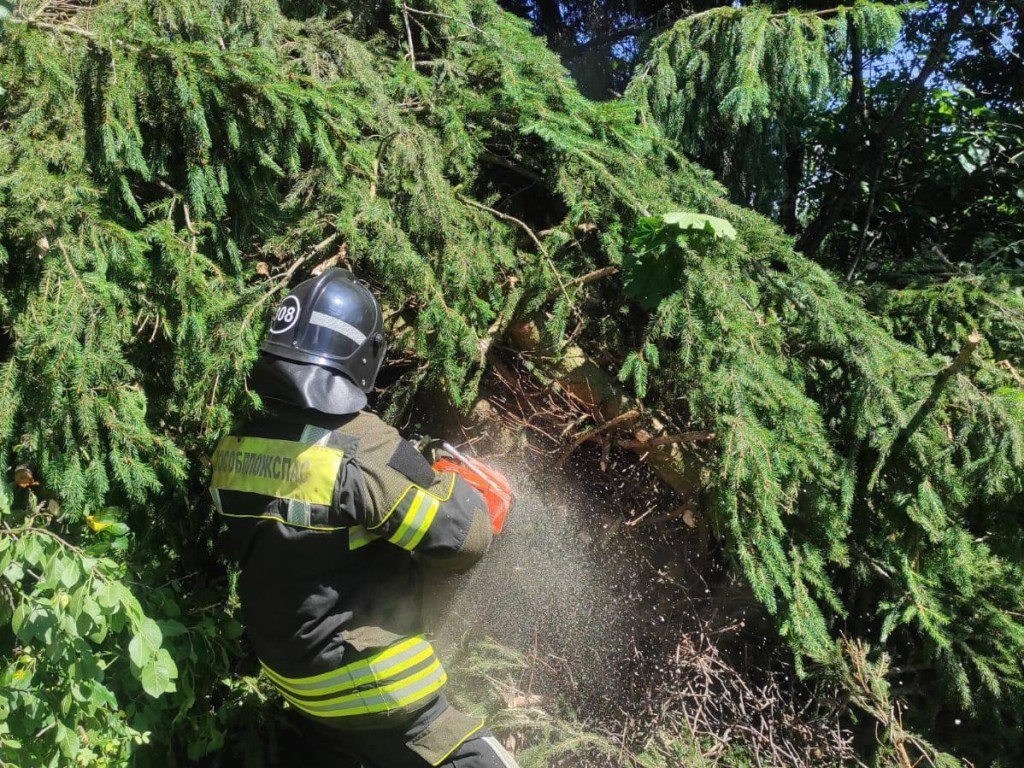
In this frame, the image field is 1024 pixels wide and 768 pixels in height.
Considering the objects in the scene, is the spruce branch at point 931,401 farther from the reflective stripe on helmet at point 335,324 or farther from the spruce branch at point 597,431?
the reflective stripe on helmet at point 335,324

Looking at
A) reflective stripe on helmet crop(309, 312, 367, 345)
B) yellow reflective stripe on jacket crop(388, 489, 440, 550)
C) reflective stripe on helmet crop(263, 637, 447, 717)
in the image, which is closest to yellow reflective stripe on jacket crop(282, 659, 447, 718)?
reflective stripe on helmet crop(263, 637, 447, 717)

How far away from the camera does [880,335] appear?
328 centimetres

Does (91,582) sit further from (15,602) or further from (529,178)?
(529,178)

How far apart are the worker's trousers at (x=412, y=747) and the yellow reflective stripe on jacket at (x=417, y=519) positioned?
Result: 0.67 m

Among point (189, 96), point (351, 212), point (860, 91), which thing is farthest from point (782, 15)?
point (189, 96)

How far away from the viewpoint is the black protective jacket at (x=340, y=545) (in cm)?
244

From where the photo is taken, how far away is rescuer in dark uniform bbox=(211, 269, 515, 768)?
2.46m

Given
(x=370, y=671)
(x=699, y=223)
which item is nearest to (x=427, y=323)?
(x=699, y=223)

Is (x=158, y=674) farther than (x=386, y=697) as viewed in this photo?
No

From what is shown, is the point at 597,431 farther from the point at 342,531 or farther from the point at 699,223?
the point at 342,531

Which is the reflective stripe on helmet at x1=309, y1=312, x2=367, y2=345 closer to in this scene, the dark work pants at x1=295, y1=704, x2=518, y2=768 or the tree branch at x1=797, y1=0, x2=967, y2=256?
the dark work pants at x1=295, y1=704, x2=518, y2=768

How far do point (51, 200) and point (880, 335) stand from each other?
9.99 ft

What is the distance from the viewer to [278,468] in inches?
98.3

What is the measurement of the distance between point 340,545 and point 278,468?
312mm
